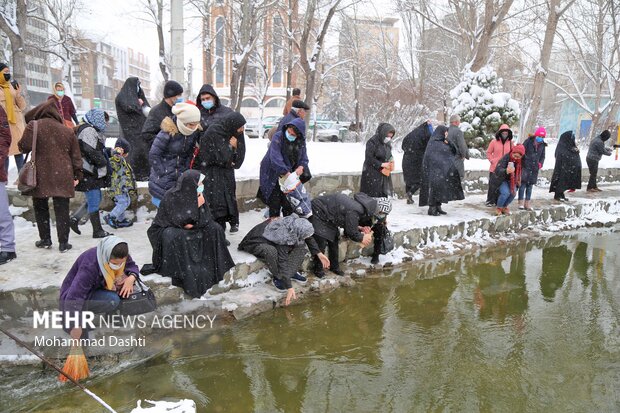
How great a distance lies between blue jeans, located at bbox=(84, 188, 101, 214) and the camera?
5.24 metres

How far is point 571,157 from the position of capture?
9633 millimetres

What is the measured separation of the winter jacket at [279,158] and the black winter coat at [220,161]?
38cm

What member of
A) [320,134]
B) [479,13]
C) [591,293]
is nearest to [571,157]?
[591,293]

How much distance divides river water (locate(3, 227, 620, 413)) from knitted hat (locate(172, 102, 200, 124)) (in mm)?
2082

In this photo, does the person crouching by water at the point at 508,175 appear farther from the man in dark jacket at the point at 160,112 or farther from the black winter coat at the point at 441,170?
the man in dark jacket at the point at 160,112

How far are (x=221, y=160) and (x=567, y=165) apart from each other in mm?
7810

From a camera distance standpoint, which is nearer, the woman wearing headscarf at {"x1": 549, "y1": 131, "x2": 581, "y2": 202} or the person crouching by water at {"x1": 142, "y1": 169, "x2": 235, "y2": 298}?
the person crouching by water at {"x1": 142, "y1": 169, "x2": 235, "y2": 298}

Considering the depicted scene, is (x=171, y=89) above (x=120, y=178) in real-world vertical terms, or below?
above

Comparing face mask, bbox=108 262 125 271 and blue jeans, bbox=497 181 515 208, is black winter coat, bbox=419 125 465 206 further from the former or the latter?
face mask, bbox=108 262 125 271

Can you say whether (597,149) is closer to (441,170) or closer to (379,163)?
(441,170)

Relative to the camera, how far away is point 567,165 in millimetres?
9656

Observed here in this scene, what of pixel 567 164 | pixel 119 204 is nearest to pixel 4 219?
pixel 119 204

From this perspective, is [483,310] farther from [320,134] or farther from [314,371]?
[320,134]

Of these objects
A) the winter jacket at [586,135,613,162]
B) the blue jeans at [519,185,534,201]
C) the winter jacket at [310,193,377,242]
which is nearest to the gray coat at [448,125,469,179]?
the blue jeans at [519,185,534,201]
